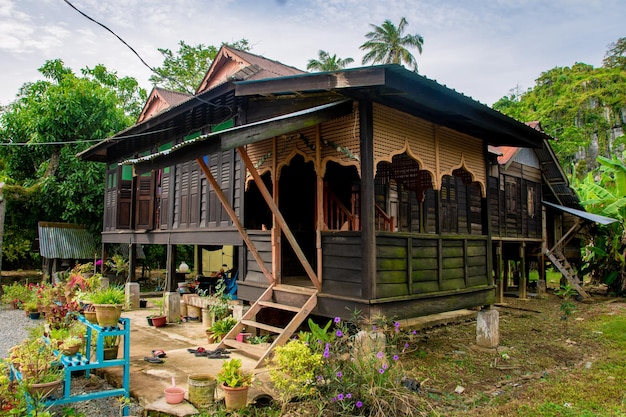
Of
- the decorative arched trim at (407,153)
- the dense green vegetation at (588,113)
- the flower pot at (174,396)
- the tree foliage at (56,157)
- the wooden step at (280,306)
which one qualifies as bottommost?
the flower pot at (174,396)

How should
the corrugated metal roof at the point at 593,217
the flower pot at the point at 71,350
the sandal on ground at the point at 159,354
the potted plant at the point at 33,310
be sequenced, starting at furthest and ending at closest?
the corrugated metal roof at the point at 593,217 → the potted plant at the point at 33,310 → the sandal on ground at the point at 159,354 → the flower pot at the point at 71,350

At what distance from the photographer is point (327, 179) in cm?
938

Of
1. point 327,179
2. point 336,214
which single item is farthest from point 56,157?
point 336,214

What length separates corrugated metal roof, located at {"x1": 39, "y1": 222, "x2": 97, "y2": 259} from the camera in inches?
635

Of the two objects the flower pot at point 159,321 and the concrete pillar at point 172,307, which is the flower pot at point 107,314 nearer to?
the flower pot at point 159,321

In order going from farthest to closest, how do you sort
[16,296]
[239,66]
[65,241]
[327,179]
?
[65,241] < [16,296] < [239,66] < [327,179]

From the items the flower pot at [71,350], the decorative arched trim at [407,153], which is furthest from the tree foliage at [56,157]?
the decorative arched trim at [407,153]

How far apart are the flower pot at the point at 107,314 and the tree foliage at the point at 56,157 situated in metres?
12.8

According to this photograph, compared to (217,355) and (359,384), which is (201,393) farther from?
(217,355)

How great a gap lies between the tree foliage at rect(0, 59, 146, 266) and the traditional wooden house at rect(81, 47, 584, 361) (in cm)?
682

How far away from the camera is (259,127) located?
17.3 ft

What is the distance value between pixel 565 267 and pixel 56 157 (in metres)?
20.0

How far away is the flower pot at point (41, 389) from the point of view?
4207 millimetres

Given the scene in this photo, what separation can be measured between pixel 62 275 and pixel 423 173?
1250 cm
